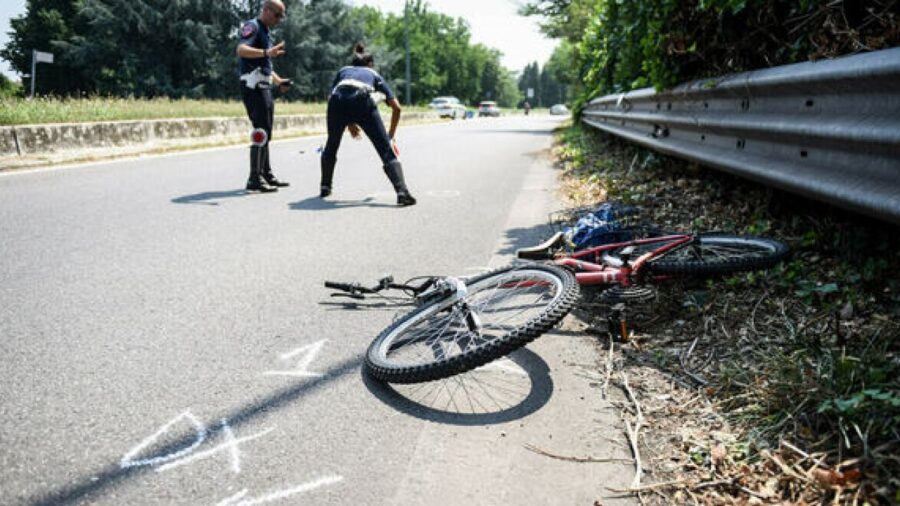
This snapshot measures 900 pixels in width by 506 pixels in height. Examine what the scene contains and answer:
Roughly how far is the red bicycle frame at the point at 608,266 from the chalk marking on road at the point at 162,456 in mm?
1945

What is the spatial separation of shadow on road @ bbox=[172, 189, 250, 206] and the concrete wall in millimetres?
4408

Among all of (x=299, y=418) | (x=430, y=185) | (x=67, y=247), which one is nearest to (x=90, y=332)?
(x=299, y=418)

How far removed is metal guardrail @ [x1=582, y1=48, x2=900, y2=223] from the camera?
2.63 m

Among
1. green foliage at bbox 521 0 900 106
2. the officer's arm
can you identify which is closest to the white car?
the officer's arm

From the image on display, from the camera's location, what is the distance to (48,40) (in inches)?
1951

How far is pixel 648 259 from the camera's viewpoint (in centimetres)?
350

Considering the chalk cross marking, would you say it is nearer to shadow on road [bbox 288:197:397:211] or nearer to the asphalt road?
the asphalt road

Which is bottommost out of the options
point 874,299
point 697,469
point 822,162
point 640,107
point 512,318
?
point 697,469

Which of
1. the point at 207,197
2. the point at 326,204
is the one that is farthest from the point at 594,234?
the point at 207,197

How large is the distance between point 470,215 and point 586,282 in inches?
127

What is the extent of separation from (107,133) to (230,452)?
11.4 metres

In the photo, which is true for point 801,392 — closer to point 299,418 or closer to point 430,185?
point 299,418

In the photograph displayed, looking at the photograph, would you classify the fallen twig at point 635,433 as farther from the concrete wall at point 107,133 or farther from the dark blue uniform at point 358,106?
the concrete wall at point 107,133

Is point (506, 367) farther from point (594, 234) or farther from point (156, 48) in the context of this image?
point (156, 48)
